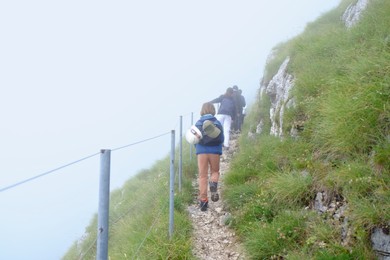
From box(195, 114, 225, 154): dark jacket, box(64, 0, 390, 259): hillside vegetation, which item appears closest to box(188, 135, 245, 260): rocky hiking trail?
box(64, 0, 390, 259): hillside vegetation

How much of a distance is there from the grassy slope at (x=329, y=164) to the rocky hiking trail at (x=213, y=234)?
0.26 metres

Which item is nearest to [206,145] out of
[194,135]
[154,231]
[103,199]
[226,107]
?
[194,135]

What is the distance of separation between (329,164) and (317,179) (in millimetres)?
307

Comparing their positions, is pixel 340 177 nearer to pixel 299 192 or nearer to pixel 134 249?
pixel 299 192

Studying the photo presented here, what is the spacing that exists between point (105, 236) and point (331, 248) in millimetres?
2836

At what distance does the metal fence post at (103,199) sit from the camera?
2254 millimetres

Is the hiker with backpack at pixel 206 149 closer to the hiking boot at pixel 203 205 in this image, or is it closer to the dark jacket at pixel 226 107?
the hiking boot at pixel 203 205

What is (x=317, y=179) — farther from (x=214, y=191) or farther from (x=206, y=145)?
(x=214, y=191)

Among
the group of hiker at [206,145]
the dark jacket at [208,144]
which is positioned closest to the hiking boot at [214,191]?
the group of hiker at [206,145]

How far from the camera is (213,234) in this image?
19.2 ft

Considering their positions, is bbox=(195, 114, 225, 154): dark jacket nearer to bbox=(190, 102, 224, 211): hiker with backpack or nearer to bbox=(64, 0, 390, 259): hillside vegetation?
bbox=(190, 102, 224, 211): hiker with backpack

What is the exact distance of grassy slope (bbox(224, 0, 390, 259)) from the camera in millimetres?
3859

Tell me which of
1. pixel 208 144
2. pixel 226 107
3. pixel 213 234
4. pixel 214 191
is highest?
pixel 226 107

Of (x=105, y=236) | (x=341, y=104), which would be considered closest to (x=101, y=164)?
(x=105, y=236)
